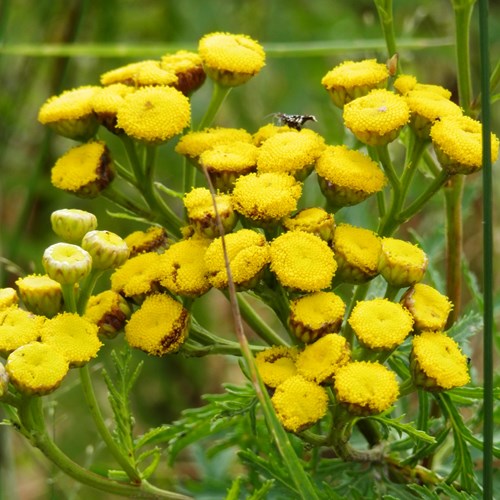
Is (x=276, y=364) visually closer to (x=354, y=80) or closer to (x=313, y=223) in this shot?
(x=313, y=223)

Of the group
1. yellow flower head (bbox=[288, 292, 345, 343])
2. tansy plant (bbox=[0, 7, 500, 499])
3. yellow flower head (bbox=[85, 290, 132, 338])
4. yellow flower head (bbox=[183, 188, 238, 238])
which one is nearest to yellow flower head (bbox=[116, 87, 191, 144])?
tansy plant (bbox=[0, 7, 500, 499])

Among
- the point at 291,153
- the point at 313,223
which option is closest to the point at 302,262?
the point at 313,223

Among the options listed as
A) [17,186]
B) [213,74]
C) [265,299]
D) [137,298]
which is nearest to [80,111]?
[213,74]

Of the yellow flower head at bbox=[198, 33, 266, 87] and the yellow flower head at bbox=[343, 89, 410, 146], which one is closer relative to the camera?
the yellow flower head at bbox=[343, 89, 410, 146]

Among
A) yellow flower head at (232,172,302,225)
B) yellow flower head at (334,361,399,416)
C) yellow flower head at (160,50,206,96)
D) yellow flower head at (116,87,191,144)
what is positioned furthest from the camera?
yellow flower head at (160,50,206,96)

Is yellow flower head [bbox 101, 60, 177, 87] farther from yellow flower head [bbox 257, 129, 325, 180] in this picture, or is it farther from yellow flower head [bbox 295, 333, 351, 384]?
yellow flower head [bbox 295, 333, 351, 384]

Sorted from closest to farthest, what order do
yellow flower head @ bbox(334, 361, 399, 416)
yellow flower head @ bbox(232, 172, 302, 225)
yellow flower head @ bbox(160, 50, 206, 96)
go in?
yellow flower head @ bbox(334, 361, 399, 416)
yellow flower head @ bbox(232, 172, 302, 225)
yellow flower head @ bbox(160, 50, 206, 96)

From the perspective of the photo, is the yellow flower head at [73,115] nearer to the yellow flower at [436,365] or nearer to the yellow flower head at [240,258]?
the yellow flower head at [240,258]

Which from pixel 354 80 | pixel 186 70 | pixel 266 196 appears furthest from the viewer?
pixel 186 70
